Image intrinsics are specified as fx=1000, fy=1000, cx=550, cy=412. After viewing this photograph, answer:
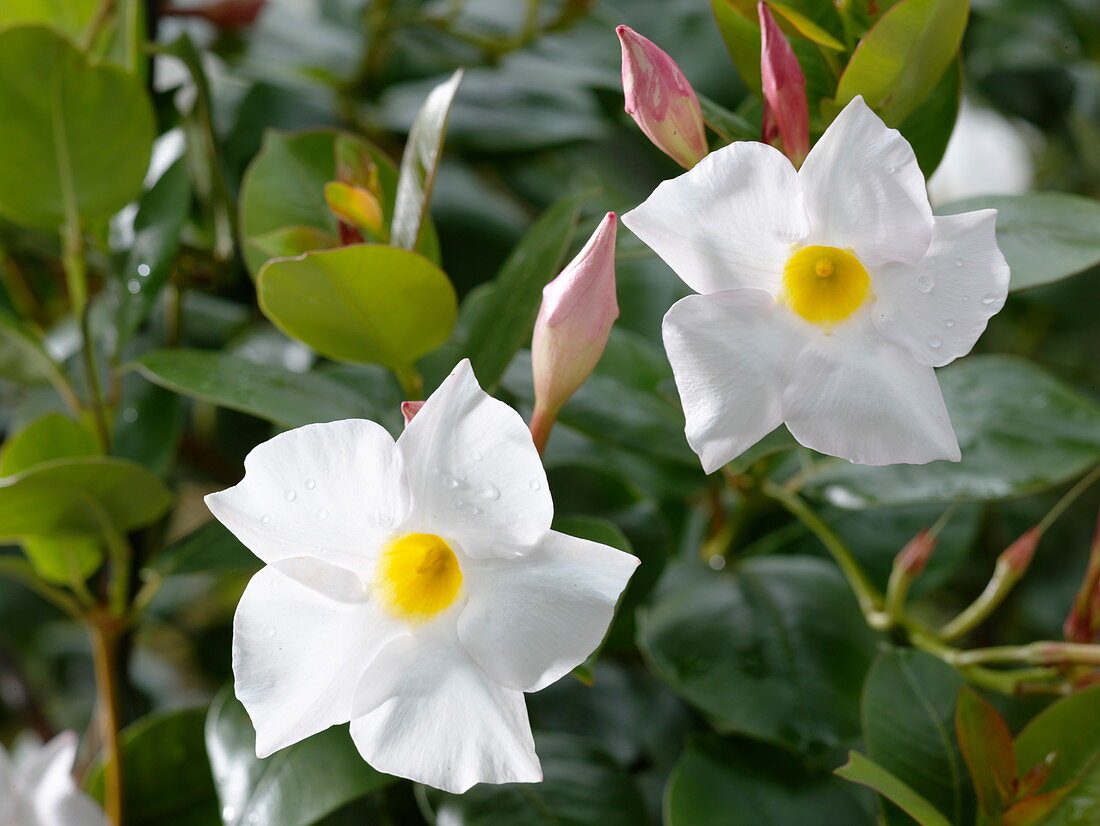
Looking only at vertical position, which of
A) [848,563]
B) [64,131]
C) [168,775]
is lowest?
[168,775]

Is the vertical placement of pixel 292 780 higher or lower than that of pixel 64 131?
lower

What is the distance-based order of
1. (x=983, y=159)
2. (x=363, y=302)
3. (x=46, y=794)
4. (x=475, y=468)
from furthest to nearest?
1. (x=983, y=159)
2. (x=46, y=794)
3. (x=363, y=302)
4. (x=475, y=468)

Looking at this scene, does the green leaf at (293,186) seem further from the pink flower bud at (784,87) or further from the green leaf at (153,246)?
the pink flower bud at (784,87)

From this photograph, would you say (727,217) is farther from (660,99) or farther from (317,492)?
(317,492)

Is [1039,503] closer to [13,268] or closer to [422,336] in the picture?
[422,336]

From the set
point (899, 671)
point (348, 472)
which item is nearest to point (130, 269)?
point (348, 472)

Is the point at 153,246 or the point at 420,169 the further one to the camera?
the point at 153,246

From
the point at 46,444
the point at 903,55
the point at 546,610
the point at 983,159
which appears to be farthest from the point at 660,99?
the point at 983,159
